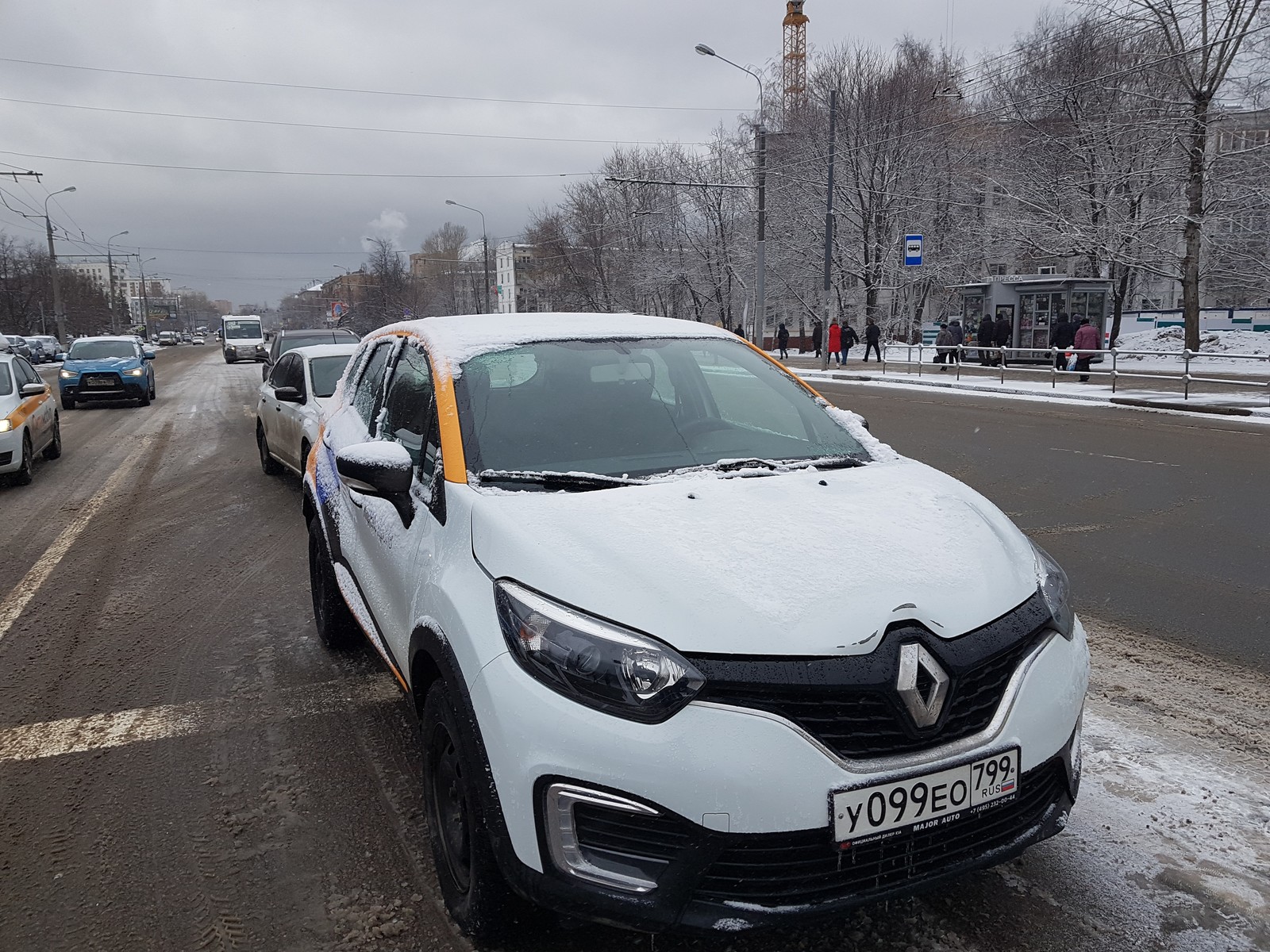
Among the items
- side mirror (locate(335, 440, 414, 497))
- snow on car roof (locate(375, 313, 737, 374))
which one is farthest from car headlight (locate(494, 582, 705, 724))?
snow on car roof (locate(375, 313, 737, 374))

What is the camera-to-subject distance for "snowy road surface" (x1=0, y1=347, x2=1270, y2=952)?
2.56 m

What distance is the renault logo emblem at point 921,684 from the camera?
208cm

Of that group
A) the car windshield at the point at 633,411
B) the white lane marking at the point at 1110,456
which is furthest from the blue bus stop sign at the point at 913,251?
the car windshield at the point at 633,411

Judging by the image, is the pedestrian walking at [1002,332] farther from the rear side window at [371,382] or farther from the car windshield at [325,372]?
the rear side window at [371,382]

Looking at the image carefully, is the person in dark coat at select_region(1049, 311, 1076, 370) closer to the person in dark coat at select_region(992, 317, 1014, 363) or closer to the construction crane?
the person in dark coat at select_region(992, 317, 1014, 363)

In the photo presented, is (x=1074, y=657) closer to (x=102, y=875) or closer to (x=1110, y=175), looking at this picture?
(x=102, y=875)

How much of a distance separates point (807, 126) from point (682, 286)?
11944mm

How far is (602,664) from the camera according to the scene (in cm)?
206

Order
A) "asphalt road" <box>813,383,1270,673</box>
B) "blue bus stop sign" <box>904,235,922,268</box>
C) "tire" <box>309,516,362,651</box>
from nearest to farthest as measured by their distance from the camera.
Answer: "tire" <box>309,516,362,651</box> < "asphalt road" <box>813,383,1270,673</box> < "blue bus stop sign" <box>904,235,922,268</box>

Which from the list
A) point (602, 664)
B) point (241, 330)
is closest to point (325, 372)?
point (602, 664)

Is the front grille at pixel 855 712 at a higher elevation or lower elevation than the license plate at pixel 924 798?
higher

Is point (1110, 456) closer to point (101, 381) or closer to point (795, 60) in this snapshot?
point (101, 381)

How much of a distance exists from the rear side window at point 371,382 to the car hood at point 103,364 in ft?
60.9

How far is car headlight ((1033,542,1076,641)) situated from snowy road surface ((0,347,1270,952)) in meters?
0.80
